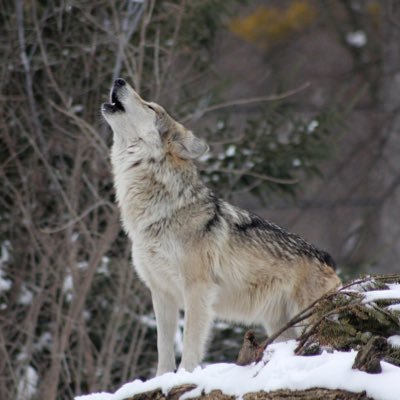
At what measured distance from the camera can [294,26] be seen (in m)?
25.0

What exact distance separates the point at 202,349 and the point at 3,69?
6616mm

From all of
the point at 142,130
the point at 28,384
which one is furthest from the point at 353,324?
the point at 28,384

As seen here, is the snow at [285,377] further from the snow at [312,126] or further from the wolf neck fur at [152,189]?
the snow at [312,126]

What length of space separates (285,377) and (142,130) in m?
3.49

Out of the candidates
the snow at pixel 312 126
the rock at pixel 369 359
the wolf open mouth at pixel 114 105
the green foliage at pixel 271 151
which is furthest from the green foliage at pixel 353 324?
the snow at pixel 312 126

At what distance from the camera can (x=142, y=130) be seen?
7.39 metres

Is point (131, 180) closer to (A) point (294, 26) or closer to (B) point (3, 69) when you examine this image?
(B) point (3, 69)

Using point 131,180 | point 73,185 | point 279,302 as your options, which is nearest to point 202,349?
point 279,302

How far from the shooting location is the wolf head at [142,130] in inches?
289

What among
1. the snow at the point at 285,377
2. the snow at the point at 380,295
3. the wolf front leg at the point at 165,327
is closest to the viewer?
the snow at the point at 285,377

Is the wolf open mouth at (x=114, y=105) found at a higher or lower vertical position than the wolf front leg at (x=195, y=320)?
higher

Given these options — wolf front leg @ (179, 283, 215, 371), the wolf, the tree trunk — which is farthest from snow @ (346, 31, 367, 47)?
wolf front leg @ (179, 283, 215, 371)

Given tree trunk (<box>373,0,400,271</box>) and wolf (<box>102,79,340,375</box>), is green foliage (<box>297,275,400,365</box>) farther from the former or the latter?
tree trunk (<box>373,0,400,271</box>)

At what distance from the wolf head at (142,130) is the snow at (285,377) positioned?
2952mm
